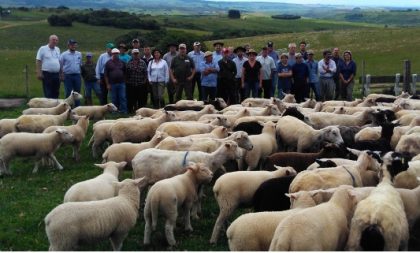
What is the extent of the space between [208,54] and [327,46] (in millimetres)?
42552

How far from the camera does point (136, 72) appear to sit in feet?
66.2

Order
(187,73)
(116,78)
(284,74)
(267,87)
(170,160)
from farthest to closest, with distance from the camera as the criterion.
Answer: (267,87) → (284,74) → (187,73) → (116,78) → (170,160)

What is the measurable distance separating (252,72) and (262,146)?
25.8ft

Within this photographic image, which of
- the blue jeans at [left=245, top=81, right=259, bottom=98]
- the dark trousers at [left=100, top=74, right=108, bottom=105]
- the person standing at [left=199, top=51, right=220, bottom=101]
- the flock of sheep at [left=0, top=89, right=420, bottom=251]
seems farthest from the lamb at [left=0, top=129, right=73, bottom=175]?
the blue jeans at [left=245, top=81, right=259, bottom=98]

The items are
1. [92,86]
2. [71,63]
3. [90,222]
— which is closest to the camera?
[90,222]

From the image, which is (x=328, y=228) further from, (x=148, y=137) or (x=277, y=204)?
(x=148, y=137)

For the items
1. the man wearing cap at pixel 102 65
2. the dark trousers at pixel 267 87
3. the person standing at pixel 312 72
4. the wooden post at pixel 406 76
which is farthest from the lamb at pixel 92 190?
the wooden post at pixel 406 76

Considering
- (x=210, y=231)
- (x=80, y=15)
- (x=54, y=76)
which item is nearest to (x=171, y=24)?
(x=80, y=15)

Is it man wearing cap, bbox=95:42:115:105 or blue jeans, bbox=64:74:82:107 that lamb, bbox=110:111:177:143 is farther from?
man wearing cap, bbox=95:42:115:105

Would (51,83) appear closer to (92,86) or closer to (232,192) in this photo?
(92,86)

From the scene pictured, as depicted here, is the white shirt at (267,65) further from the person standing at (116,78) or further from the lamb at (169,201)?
the lamb at (169,201)

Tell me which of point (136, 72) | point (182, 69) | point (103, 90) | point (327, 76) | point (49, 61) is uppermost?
point (49, 61)

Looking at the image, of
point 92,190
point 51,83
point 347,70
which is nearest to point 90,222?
point 92,190

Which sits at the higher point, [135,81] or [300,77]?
[300,77]
